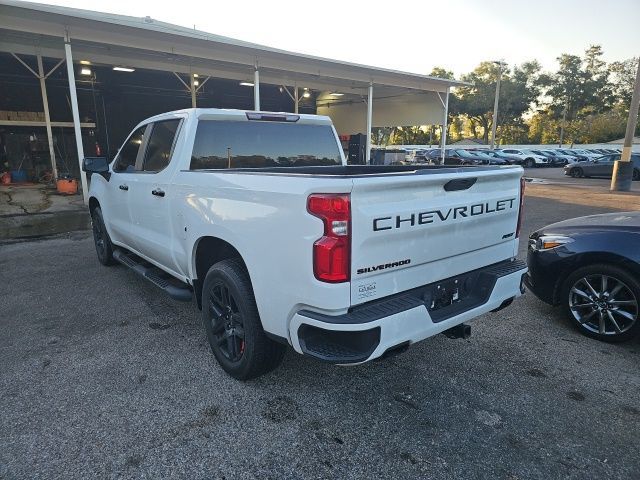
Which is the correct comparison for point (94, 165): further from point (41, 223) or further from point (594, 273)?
point (41, 223)

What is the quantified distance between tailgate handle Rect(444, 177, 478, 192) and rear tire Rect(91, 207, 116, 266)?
4.75 meters

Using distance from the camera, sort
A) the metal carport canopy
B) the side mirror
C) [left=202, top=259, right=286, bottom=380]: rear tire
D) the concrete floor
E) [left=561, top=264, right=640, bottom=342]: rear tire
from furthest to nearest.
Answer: the metal carport canopy
the concrete floor
the side mirror
[left=561, top=264, right=640, bottom=342]: rear tire
[left=202, top=259, right=286, bottom=380]: rear tire

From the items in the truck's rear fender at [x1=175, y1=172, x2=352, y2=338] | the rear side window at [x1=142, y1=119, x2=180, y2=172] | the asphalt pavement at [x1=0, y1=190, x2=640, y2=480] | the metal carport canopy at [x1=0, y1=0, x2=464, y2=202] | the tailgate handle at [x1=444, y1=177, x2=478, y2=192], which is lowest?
the asphalt pavement at [x1=0, y1=190, x2=640, y2=480]

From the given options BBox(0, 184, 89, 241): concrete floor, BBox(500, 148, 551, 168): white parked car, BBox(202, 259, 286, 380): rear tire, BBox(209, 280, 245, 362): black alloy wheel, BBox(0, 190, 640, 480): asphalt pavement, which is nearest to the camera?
BBox(0, 190, 640, 480): asphalt pavement

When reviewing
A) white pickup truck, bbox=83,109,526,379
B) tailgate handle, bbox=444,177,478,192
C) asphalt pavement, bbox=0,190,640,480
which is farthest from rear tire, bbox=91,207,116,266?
tailgate handle, bbox=444,177,478,192

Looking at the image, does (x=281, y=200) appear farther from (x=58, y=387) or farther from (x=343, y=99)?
(x=343, y=99)

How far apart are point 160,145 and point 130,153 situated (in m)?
0.90

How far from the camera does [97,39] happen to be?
11406 mm

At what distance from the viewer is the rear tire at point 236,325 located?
2.87m

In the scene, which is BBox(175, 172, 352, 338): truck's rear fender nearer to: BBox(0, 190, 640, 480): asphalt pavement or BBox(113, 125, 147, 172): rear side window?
BBox(0, 190, 640, 480): asphalt pavement

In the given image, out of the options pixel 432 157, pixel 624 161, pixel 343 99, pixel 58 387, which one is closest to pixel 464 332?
pixel 58 387

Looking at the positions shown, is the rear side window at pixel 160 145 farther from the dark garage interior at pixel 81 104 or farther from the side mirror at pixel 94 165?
the dark garage interior at pixel 81 104

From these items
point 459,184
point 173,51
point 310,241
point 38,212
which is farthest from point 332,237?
point 173,51

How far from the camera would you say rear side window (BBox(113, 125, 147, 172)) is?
15.3 ft
